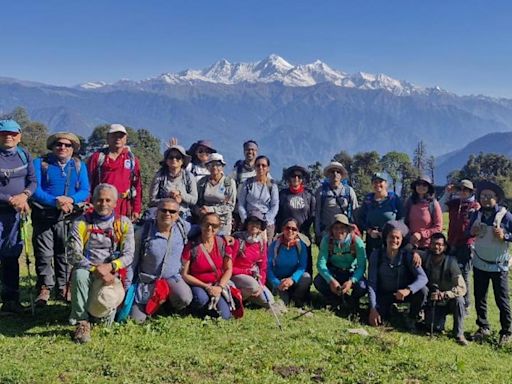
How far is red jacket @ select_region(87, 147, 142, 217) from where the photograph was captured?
351 inches

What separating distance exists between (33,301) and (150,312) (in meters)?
2.23

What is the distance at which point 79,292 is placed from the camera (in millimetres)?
7168

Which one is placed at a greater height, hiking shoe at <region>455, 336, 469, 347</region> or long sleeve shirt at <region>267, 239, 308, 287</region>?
long sleeve shirt at <region>267, 239, 308, 287</region>

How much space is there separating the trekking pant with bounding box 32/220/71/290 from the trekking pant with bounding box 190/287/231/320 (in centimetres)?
226

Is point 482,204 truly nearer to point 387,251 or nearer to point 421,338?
point 387,251

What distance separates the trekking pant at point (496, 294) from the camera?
9.30m

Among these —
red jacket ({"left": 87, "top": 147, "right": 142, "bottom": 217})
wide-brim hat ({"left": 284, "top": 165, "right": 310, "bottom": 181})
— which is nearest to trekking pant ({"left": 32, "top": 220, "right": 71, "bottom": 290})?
red jacket ({"left": 87, "top": 147, "right": 142, "bottom": 217})

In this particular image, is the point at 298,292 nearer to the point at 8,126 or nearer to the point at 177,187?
the point at 177,187

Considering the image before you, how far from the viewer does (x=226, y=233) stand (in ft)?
32.3

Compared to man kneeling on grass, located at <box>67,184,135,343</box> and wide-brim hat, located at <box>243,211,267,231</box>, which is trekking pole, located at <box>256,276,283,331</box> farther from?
man kneeling on grass, located at <box>67,184,135,343</box>

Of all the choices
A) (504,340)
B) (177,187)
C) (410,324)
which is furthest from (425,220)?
(177,187)

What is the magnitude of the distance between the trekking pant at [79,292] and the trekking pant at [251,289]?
2639mm

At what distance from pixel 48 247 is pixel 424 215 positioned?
6.61 meters

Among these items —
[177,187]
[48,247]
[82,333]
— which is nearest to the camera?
[82,333]
